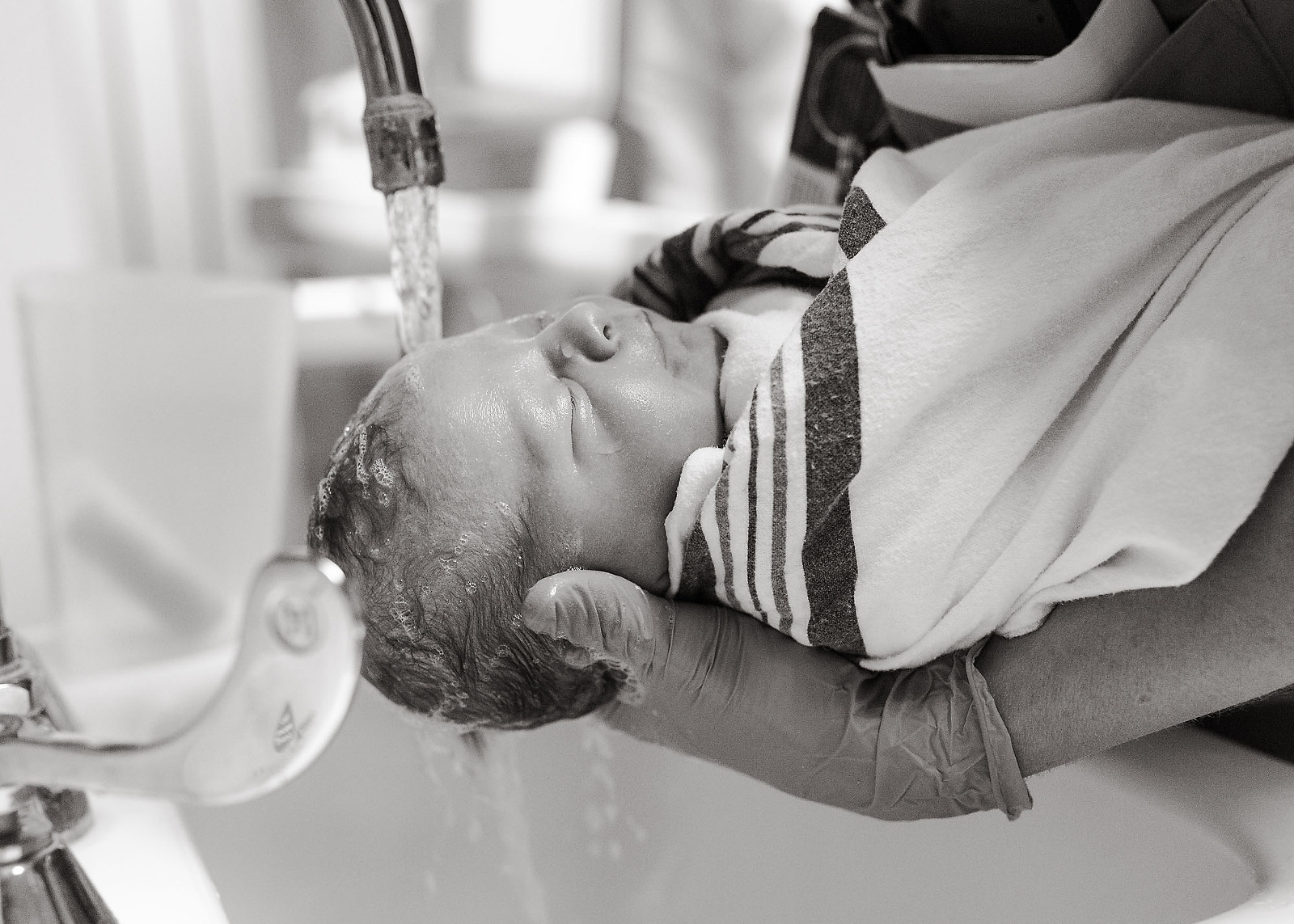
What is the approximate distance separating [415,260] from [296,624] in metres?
0.41

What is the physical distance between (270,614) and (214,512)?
0.78 m

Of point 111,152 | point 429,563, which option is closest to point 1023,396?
point 429,563

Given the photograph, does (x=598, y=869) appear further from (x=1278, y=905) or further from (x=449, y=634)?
(x=1278, y=905)

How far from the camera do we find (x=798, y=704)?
604 mm

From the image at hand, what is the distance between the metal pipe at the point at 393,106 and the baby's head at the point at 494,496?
0.10 meters

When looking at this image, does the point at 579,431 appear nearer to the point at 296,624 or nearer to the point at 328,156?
the point at 296,624

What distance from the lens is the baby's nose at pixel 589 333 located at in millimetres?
655

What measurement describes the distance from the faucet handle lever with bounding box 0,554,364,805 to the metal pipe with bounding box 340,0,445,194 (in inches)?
13.7

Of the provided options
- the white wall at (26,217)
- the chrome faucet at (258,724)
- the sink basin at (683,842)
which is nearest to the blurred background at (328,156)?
the white wall at (26,217)

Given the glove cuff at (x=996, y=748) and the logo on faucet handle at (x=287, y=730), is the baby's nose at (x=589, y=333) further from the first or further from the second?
the logo on faucet handle at (x=287, y=730)

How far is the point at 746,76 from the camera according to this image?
1772 mm

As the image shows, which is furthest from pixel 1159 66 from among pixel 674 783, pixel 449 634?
pixel 674 783

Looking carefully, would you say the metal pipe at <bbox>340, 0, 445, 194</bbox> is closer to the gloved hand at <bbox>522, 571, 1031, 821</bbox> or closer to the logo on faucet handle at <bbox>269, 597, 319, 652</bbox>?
the gloved hand at <bbox>522, 571, 1031, 821</bbox>

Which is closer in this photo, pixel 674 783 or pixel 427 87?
pixel 674 783
